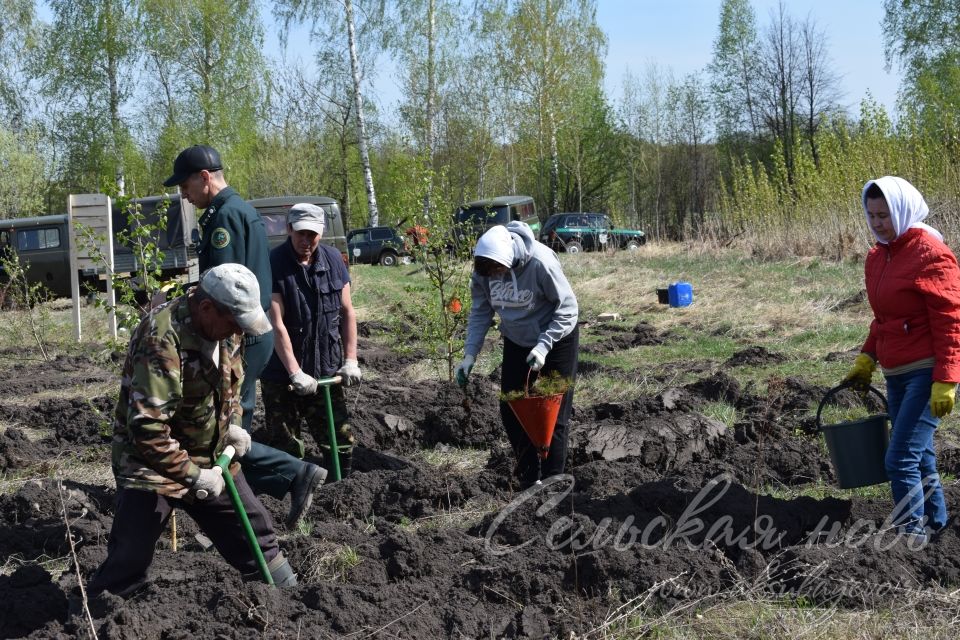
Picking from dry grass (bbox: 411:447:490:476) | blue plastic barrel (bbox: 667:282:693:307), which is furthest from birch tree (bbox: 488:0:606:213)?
dry grass (bbox: 411:447:490:476)

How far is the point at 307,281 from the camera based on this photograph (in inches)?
194

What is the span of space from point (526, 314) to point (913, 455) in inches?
72.8

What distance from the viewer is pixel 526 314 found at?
186 inches

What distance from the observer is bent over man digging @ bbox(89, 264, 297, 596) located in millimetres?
2887

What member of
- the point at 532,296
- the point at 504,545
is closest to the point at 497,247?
the point at 532,296

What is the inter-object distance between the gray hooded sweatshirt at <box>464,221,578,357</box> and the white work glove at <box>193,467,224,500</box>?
1885 millimetres

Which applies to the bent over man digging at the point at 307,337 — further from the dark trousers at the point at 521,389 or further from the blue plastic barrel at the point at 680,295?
the blue plastic barrel at the point at 680,295

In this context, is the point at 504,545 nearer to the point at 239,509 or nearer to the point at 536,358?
the point at 536,358

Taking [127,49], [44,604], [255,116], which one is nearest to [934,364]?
[44,604]

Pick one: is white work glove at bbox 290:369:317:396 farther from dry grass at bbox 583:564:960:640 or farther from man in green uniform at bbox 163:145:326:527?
→ dry grass at bbox 583:564:960:640

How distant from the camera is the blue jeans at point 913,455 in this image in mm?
3729

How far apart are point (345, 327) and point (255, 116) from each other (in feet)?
82.8

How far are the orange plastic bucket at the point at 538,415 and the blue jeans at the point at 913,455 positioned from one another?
4.79 feet

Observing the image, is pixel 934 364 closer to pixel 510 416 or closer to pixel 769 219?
pixel 510 416
